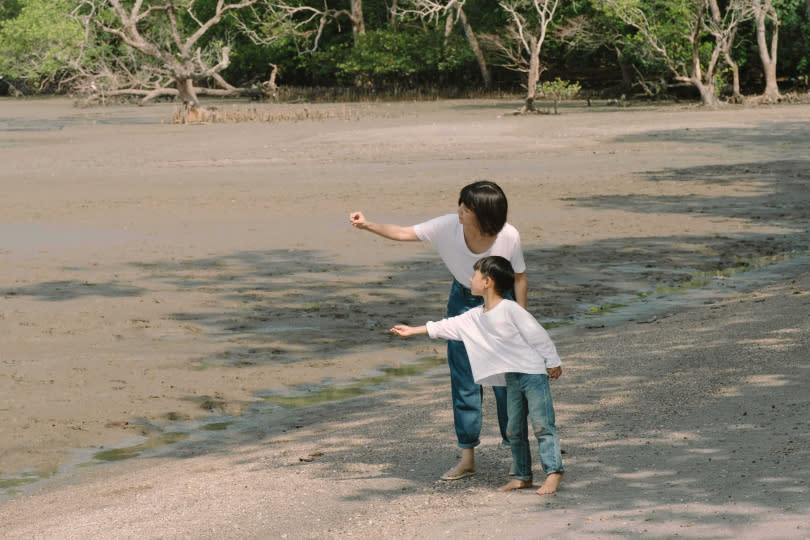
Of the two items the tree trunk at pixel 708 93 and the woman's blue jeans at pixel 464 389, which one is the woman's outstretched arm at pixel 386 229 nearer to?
the woman's blue jeans at pixel 464 389

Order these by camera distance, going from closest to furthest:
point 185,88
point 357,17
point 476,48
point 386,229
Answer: point 386,229 < point 185,88 < point 476,48 < point 357,17

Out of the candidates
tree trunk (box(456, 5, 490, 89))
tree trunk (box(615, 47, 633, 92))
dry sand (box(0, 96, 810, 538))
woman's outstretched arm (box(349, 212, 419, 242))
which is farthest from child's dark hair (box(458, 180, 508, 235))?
tree trunk (box(456, 5, 490, 89))

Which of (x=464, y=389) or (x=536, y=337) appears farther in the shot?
(x=464, y=389)

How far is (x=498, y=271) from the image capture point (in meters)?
5.90

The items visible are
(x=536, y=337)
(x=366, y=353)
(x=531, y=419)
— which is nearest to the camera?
(x=536, y=337)

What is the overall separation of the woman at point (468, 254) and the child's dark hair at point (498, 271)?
3.2 inches

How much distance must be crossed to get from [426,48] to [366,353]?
5966 centimetres

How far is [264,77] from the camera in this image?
80500mm

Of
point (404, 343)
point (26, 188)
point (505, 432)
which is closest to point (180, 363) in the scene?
point (404, 343)

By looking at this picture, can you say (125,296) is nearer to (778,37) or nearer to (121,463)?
(121,463)

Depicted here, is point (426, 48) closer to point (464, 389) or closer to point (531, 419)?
point (464, 389)

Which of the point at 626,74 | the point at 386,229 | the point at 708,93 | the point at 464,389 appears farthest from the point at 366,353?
the point at 626,74

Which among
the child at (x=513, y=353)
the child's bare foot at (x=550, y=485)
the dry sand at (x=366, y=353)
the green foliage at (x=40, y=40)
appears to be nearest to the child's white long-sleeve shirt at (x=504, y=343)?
the child at (x=513, y=353)

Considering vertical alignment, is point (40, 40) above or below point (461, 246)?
above
